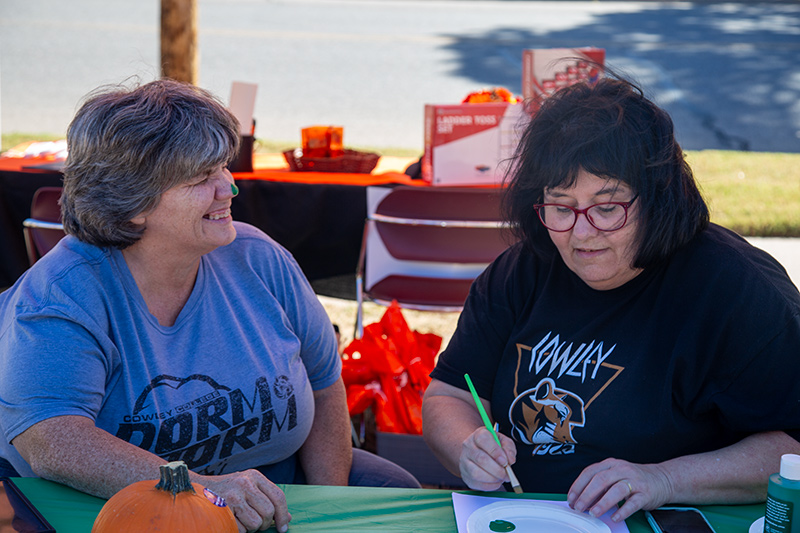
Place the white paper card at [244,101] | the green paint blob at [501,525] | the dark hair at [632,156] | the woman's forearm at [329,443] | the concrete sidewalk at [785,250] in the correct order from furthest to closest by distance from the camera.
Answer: the concrete sidewalk at [785,250]
the white paper card at [244,101]
the woman's forearm at [329,443]
the dark hair at [632,156]
the green paint blob at [501,525]

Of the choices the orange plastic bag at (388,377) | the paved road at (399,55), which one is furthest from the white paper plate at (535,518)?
the paved road at (399,55)

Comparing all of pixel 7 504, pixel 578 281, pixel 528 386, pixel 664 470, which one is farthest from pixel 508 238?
pixel 7 504

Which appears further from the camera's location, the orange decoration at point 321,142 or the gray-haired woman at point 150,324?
the orange decoration at point 321,142

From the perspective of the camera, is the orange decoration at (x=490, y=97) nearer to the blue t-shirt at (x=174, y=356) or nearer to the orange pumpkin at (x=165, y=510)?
the blue t-shirt at (x=174, y=356)

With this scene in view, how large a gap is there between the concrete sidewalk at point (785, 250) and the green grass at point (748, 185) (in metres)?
0.12

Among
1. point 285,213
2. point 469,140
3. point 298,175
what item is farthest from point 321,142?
point 469,140

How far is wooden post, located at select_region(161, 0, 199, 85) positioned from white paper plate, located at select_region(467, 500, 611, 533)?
3.63 meters

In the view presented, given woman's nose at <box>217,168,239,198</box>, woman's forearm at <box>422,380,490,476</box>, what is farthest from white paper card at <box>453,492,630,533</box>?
woman's nose at <box>217,168,239,198</box>

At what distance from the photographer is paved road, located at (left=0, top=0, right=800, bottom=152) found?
823 centimetres

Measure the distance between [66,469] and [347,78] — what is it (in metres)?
8.69

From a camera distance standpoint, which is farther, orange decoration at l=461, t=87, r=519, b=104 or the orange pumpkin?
orange decoration at l=461, t=87, r=519, b=104

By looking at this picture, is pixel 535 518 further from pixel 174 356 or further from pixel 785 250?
pixel 785 250

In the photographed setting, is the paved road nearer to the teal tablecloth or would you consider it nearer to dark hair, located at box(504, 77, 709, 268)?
dark hair, located at box(504, 77, 709, 268)

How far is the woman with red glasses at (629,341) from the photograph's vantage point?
4.84 ft
